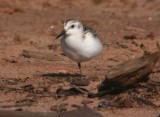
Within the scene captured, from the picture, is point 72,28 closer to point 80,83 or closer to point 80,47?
point 80,47

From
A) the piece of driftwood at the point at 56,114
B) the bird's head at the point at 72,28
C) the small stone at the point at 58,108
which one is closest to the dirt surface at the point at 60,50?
the small stone at the point at 58,108

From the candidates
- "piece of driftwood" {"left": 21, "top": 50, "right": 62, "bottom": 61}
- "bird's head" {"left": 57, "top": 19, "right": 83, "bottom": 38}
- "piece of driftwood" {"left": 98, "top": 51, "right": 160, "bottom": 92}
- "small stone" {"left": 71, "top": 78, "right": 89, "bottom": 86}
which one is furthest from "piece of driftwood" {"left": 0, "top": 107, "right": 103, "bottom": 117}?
"piece of driftwood" {"left": 21, "top": 50, "right": 62, "bottom": 61}

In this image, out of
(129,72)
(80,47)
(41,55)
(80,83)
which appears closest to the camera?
(129,72)

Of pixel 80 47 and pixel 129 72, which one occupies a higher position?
pixel 80 47

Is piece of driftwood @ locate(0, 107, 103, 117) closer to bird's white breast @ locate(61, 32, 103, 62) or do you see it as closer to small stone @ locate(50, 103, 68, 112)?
small stone @ locate(50, 103, 68, 112)

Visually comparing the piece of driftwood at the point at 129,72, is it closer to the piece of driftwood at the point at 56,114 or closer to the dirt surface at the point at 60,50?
the dirt surface at the point at 60,50

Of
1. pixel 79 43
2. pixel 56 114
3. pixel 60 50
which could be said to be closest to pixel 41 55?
pixel 60 50

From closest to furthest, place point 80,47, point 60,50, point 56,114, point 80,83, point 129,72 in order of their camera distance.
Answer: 1. point 56,114
2. point 129,72
3. point 80,83
4. point 80,47
5. point 60,50
